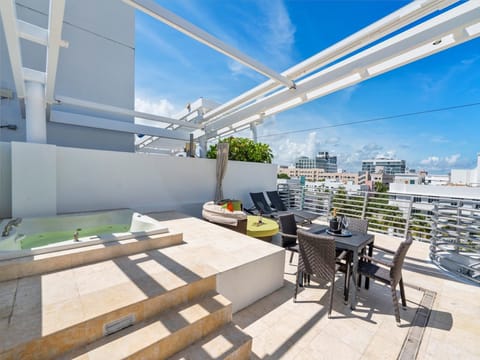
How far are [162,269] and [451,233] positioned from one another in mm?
5161

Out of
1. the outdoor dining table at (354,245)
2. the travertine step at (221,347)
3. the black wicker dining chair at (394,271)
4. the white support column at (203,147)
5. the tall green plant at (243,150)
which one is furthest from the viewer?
the tall green plant at (243,150)

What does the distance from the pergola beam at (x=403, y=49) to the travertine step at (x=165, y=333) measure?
4432 mm

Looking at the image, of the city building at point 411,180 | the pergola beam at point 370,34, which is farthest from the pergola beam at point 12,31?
the city building at point 411,180

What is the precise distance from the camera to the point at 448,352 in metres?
2.08

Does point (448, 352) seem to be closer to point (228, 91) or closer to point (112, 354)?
point (112, 354)

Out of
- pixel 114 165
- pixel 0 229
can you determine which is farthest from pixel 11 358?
pixel 114 165

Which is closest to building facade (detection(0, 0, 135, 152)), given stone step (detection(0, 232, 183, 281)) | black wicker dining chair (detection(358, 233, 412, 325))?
stone step (detection(0, 232, 183, 281))

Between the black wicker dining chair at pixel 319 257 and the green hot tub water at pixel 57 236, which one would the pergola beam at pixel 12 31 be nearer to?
the green hot tub water at pixel 57 236

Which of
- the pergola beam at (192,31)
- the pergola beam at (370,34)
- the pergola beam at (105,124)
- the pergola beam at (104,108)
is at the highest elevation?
the pergola beam at (370,34)

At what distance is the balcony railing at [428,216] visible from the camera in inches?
152

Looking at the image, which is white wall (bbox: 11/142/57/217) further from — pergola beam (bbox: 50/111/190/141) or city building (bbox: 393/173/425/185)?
city building (bbox: 393/173/425/185)

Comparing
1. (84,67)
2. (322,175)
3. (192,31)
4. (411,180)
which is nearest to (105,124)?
(84,67)

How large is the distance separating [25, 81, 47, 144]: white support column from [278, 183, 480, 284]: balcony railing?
7.01 meters

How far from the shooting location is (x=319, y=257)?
2.67 metres
